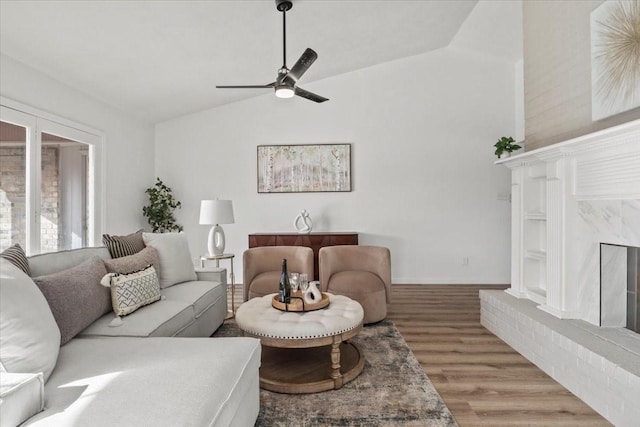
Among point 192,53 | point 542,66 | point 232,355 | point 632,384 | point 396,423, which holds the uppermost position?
point 192,53

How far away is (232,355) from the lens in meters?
1.69

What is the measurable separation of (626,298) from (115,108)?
5641 millimetres

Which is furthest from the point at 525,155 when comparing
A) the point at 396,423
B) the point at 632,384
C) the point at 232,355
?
the point at 232,355

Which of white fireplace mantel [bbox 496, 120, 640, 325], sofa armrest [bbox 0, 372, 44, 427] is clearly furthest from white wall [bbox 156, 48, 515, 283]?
sofa armrest [bbox 0, 372, 44, 427]

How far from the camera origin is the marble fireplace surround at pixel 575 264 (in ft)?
6.52

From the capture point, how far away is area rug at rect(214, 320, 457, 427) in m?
1.89

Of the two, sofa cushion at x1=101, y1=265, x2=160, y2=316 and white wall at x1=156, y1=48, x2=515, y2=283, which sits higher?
white wall at x1=156, y1=48, x2=515, y2=283

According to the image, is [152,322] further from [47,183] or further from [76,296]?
[47,183]

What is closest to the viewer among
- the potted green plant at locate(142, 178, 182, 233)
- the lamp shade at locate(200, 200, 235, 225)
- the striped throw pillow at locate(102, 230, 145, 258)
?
the striped throw pillow at locate(102, 230, 145, 258)

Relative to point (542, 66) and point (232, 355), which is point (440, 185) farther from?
point (232, 355)

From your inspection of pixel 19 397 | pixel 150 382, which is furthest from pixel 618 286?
pixel 19 397

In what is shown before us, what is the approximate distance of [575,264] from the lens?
260 cm

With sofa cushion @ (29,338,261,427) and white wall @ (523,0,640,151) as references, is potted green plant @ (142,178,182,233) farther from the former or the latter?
white wall @ (523,0,640,151)

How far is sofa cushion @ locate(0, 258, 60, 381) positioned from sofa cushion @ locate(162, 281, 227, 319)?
3.98ft
